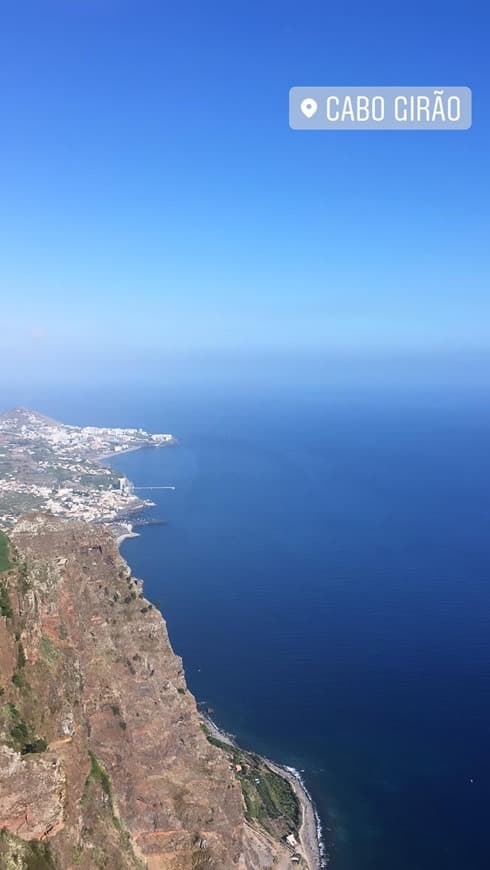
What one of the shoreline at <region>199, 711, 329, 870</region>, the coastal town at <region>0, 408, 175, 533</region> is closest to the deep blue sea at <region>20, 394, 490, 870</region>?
the shoreline at <region>199, 711, 329, 870</region>

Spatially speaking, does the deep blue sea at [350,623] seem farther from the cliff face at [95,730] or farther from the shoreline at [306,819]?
the cliff face at [95,730]

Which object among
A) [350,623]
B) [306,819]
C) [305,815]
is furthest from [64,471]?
[306,819]

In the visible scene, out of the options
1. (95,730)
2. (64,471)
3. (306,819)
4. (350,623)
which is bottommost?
(306,819)

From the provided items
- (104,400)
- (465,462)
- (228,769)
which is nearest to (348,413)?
(465,462)

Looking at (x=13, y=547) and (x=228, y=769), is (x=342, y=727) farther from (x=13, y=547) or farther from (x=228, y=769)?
(x=13, y=547)

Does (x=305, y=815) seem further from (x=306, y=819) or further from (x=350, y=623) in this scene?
(x=350, y=623)

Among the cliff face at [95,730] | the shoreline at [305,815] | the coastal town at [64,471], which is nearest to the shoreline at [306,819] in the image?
the shoreline at [305,815]
